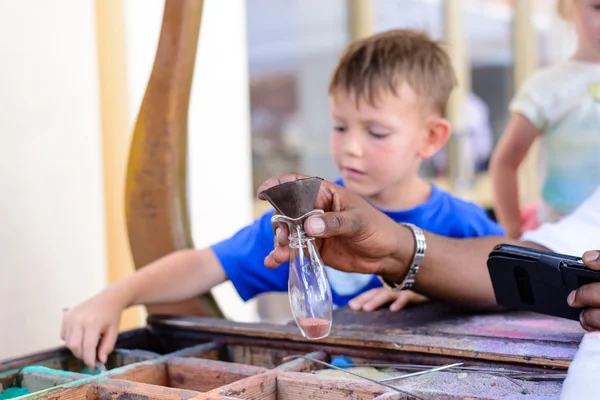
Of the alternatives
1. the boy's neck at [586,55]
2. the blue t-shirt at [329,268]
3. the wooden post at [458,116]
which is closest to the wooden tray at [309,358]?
the blue t-shirt at [329,268]

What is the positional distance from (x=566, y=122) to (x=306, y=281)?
1.46m

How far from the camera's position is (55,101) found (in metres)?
1.96

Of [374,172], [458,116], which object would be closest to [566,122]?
[374,172]

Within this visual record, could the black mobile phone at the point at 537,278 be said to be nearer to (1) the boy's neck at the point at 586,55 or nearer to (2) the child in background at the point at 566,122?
(2) the child in background at the point at 566,122

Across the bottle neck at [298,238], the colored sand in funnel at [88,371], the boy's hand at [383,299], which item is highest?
the bottle neck at [298,238]

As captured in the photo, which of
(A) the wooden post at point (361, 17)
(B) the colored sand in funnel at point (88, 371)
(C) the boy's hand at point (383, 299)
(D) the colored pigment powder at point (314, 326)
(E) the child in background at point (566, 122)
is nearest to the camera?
(D) the colored pigment powder at point (314, 326)

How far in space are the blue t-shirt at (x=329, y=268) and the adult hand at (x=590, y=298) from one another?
26.4 inches

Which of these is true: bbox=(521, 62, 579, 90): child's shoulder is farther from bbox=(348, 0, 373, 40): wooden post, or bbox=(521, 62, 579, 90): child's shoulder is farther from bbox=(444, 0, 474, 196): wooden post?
bbox=(444, 0, 474, 196): wooden post

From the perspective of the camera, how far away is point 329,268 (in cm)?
171

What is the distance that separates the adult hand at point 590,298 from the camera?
1.00 meters

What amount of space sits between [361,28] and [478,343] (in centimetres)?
400

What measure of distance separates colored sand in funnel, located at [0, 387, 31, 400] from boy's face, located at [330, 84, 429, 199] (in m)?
0.85

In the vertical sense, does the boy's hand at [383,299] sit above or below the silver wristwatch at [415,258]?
below

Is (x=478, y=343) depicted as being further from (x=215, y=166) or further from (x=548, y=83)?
(x=215, y=166)
